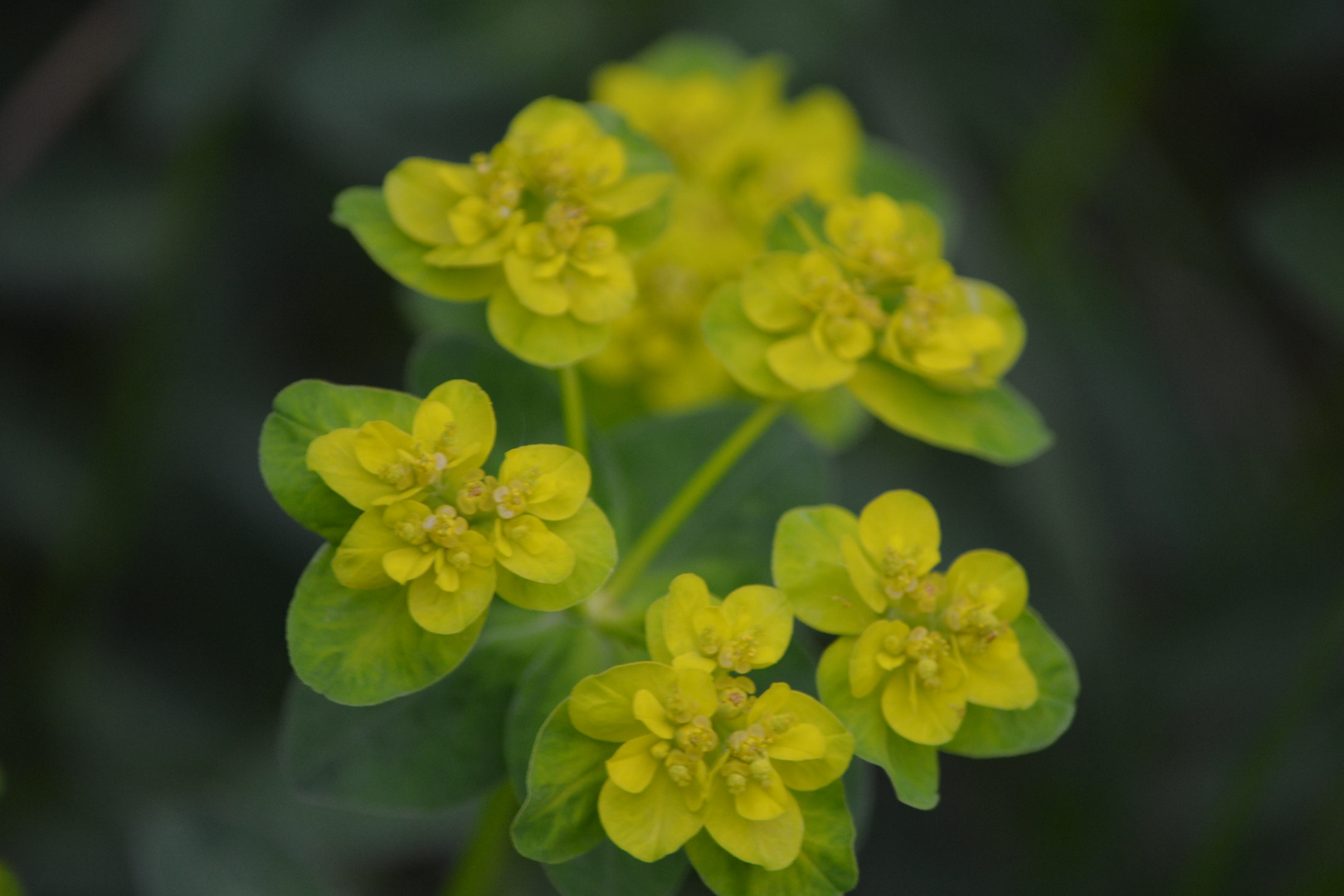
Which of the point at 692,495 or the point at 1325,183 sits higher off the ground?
the point at 1325,183

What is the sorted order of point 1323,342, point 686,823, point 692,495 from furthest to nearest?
point 1323,342, point 692,495, point 686,823

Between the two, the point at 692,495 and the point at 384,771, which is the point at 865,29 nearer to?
the point at 692,495

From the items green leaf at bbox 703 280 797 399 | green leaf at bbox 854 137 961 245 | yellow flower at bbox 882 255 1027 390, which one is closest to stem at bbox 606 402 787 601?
green leaf at bbox 703 280 797 399

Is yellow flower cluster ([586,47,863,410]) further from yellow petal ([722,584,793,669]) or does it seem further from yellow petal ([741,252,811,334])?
yellow petal ([722,584,793,669])

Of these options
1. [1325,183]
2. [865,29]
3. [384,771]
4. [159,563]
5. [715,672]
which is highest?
[1325,183]

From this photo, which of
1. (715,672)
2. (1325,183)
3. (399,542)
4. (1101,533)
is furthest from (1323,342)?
(399,542)

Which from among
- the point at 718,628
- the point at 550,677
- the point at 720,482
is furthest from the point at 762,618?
the point at 720,482

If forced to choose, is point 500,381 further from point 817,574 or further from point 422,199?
point 817,574
